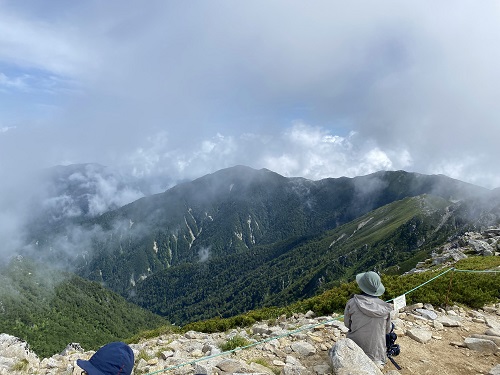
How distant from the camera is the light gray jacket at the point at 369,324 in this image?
9188 mm

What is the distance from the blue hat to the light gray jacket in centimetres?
607

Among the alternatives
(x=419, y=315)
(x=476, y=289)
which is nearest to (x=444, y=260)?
(x=476, y=289)

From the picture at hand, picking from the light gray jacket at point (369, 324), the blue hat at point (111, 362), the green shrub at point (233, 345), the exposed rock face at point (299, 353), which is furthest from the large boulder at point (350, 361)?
the blue hat at point (111, 362)

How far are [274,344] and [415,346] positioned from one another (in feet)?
16.3

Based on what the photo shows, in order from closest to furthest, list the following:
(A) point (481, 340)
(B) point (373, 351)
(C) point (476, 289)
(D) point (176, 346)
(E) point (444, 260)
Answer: (B) point (373, 351)
(A) point (481, 340)
(D) point (176, 346)
(C) point (476, 289)
(E) point (444, 260)

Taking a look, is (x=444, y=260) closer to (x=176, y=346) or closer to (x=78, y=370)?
(x=176, y=346)

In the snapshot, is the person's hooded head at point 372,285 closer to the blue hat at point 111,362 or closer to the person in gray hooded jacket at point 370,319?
the person in gray hooded jacket at point 370,319

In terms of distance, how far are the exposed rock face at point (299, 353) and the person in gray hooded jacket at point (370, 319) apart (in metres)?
0.66

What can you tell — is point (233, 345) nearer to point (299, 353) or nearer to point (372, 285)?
point (299, 353)

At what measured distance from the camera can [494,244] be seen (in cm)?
4128

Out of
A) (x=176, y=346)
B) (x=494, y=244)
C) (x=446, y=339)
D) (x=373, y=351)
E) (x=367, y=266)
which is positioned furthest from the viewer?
(x=367, y=266)

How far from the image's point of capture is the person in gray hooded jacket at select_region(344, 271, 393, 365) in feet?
30.2

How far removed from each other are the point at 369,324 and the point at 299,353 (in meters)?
2.65

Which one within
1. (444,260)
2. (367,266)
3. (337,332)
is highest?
(337,332)
